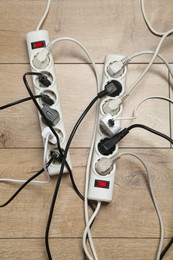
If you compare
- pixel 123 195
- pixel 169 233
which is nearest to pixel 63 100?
pixel 123 195

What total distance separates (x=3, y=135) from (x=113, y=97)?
29cm

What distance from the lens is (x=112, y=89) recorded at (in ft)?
2.84

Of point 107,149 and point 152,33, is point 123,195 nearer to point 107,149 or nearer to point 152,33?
point 107,149

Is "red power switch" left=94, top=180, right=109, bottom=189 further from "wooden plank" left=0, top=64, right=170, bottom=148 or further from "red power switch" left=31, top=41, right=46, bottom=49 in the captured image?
"red power switch" left=31, top=41, right=46, bottom=49

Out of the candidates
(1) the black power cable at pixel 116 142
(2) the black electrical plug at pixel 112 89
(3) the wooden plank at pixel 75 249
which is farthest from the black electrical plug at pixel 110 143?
(3) the wooden plank at pixel 75 249

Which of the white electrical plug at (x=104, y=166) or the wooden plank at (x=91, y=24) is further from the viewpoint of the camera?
the wooden plank at (x=91, y=24)

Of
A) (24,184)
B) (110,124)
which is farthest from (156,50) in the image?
(24,184)

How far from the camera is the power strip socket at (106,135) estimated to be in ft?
2.76

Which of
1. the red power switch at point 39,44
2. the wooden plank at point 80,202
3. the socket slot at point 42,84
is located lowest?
the wooden plank at point 80,202

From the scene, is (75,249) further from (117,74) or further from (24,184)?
(117,74)

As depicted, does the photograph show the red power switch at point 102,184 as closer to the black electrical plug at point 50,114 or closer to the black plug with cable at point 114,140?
the black plug with cable at point 114,140

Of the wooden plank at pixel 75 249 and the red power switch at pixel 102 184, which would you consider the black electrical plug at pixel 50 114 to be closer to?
the red power switch at pixel 102 184

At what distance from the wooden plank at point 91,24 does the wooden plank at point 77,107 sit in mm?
50

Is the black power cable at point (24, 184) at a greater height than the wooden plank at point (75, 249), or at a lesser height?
greater
